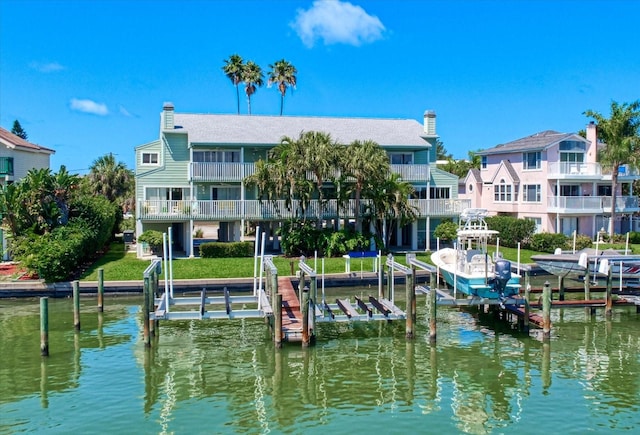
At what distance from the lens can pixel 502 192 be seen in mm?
56406

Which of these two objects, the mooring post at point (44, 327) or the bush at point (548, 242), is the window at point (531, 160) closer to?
the bush at point (548, 242)

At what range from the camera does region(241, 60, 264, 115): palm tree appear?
7406cm

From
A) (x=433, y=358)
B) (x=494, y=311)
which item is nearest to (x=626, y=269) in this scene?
(x=494, y=311)

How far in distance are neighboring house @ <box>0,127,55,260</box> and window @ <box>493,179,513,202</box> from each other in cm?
3730

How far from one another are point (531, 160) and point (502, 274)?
29.8 m

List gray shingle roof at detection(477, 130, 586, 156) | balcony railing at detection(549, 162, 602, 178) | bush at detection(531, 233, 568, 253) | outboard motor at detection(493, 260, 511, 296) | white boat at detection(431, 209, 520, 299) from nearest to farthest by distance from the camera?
outboard motor at detection(493, 260, 511, 296)
white boat at detection(431, 209, 520, 299)
bush at detection(531, 233, 568, 253)
balcony railing at detection(549, 162, 602, 178)
gray shingle roof at detection(477, 130, 586, 156)

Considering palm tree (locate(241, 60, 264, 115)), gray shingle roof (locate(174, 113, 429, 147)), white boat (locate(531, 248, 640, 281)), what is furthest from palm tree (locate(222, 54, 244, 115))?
white boat (locate(531, 248, 640, 281))

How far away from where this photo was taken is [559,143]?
5103cm

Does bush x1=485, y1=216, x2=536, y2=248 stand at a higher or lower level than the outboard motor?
higher

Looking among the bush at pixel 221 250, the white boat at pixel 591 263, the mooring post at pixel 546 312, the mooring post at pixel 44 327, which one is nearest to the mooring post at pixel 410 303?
the mooring post at pixel 546 312

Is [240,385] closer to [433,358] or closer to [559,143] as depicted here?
[433,358]

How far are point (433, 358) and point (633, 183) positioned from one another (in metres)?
41.5

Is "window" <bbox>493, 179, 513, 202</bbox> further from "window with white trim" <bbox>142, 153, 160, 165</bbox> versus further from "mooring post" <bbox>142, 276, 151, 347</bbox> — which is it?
"mooring post" <bbox>142, 276, 151, 347</bbox>

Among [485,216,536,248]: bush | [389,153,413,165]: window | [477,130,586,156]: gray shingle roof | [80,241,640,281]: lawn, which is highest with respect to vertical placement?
[477,130,586,156]: gray shingle roof
